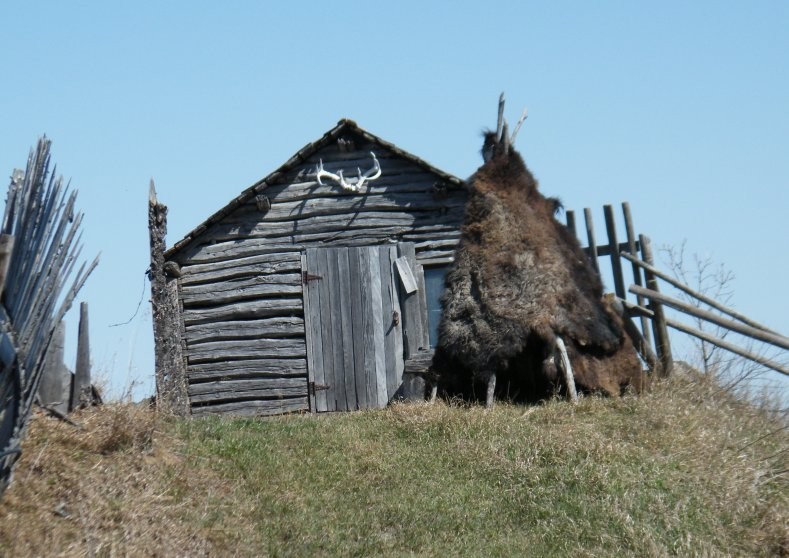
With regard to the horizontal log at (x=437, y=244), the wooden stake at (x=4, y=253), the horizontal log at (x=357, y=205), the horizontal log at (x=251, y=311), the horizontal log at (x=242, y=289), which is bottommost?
the wooden stake at (x=4, y=253)

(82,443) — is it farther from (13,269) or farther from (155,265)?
(155,265)

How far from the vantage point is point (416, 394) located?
14711 mm

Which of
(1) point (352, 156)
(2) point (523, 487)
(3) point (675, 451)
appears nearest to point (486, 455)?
(2) point (523, 487)

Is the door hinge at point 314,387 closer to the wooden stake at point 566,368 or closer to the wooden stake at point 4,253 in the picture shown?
the wooden stake at point 566,368

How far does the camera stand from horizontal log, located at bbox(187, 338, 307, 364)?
595 inches

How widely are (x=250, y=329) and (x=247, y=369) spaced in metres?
0.60

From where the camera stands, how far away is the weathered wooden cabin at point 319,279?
1506cm

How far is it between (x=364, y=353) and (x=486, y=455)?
4.53 metres

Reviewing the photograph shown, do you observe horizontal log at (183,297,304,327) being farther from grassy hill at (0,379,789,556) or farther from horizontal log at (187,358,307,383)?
grassy hill at (0,379,789,556)

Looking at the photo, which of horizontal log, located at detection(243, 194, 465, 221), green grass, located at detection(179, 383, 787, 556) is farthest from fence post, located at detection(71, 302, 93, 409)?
horizontal log, located at detection(243, 194, 465, 221)

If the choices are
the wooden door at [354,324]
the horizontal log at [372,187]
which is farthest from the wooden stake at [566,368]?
the horizontal log at [372,187]

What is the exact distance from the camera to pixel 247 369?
1512 cm

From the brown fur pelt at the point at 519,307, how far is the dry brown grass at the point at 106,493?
468 cm

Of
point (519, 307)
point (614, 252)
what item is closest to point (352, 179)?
point (519, 307)
